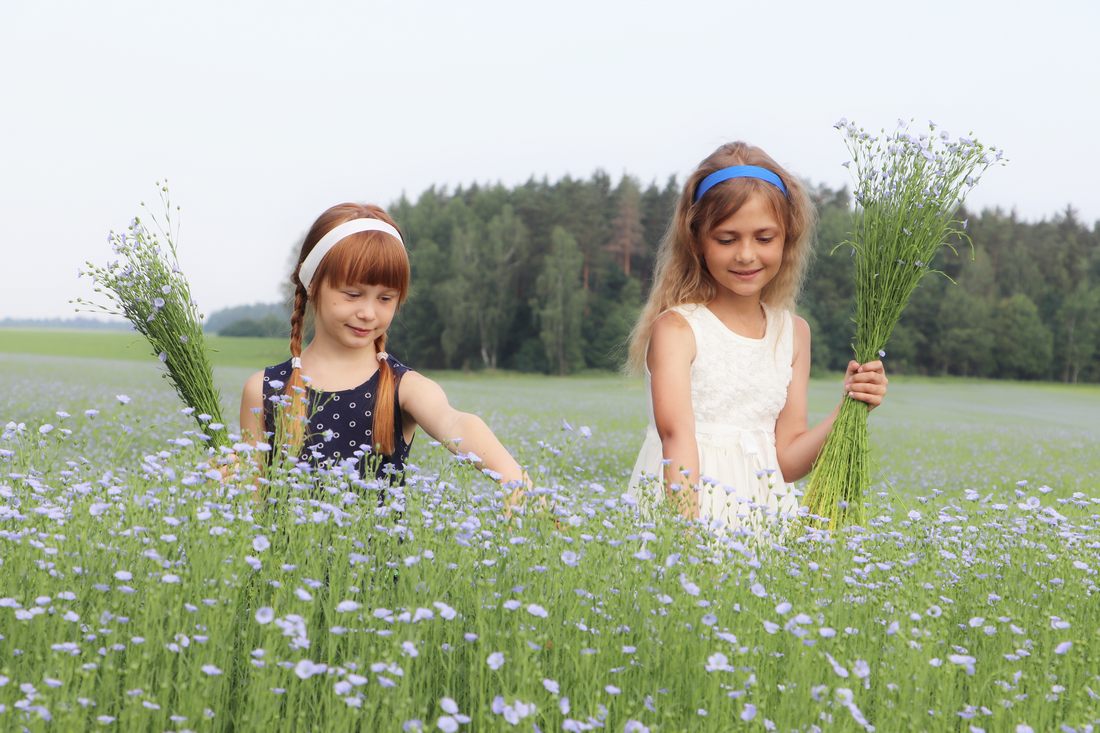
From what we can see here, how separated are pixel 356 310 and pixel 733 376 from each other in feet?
5.49

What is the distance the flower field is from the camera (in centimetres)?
225

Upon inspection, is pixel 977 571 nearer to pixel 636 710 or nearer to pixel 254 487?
pixel 636 710

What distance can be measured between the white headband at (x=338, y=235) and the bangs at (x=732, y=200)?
1273 millimetres

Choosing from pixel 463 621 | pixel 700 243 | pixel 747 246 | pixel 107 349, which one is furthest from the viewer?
pixel 107 349

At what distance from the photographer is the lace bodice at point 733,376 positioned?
177 inches

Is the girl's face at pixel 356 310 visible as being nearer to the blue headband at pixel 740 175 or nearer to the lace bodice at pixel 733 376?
the lace bodice at pixel 733 376

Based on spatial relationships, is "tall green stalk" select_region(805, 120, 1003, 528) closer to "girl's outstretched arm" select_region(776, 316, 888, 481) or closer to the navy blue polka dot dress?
"girl's outstretched arm" select_region(776, 316, 888, 481)

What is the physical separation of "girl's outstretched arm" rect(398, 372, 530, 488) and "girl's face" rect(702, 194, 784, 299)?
1233 mm

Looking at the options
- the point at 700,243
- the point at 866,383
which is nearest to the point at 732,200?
the point at 700,243

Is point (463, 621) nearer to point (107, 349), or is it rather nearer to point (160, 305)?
point (160, 305)

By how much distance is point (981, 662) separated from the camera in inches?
116

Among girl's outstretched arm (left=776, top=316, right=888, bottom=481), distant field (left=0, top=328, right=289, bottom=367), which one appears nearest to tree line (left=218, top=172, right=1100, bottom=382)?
distant field (left=0, top=328, right=289, bottom=367)

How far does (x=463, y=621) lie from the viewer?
2.68 m

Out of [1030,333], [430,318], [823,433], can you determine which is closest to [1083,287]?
[1030,333]
